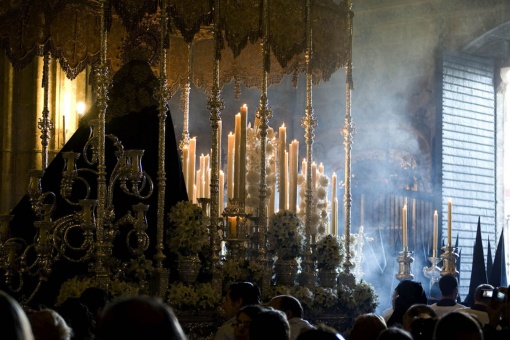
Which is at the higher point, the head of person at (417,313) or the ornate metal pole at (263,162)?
the ornate metal pole at (263,162)

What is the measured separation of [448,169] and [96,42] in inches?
317

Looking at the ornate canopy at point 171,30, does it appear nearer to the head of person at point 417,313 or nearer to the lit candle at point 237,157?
the lit candle at point 237,157

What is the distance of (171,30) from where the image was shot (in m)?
11.9

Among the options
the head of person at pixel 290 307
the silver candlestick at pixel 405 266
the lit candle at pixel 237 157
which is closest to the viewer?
the head of person at pixel 290 307

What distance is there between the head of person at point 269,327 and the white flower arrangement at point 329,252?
7.24 m

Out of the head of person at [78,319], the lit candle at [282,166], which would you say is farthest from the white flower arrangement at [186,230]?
the head of person at [78,319]

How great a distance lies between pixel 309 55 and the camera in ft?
40.2

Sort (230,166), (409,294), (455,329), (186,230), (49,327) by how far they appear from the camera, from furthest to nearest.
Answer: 1. (230,166)
2. (186,230)
3. (409,294)
4. (455,329)
5. (49,327)

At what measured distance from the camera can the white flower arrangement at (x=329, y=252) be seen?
39.8 feet

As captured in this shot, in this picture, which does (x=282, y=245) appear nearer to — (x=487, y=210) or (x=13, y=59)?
(x=13, y=59)

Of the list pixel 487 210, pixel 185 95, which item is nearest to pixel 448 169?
pixel 487 210

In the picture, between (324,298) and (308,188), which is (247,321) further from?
(308,188)

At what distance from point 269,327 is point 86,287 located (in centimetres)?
537

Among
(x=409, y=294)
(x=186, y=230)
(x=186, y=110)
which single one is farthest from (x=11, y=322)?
(x=186, y=110)
